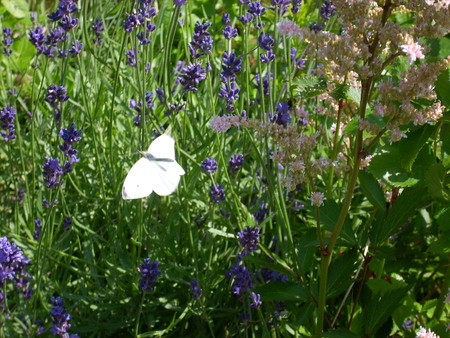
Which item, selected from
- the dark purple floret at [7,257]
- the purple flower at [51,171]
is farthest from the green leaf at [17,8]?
the dark purple floret at [7,257]

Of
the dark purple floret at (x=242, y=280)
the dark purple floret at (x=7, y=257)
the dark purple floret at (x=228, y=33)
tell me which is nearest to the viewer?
the dark purple floret at (x=7, y=257)

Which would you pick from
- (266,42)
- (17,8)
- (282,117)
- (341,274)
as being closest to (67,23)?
(266,42)

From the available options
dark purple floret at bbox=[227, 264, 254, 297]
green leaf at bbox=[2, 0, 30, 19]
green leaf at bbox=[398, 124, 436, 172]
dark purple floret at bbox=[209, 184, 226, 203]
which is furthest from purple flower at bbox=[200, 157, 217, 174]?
green leaf at bbox=[2, 0, 30, 19]

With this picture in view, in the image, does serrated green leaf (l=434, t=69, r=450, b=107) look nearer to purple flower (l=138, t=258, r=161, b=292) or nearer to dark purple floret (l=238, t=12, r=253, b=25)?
dark purple floret (l=238, t=12, r=253, b=25)

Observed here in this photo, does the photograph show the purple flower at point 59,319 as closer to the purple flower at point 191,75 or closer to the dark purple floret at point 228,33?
the purple flower at point 191,75

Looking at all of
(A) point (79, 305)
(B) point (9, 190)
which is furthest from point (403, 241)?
(B) point (9, 190)

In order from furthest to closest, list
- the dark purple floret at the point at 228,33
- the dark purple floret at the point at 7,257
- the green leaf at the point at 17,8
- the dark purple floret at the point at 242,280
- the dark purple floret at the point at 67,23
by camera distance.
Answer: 1. the green leaf at the point at 17,8
2. the dark purple floret at the point at 228,33
3. the dark purple floret at the point at 67,23
4. the dark purple floret at the point at 242,280
5. the dark purple floret at the point at 7,257

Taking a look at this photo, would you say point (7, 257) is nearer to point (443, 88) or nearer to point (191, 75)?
point (191, 75)
